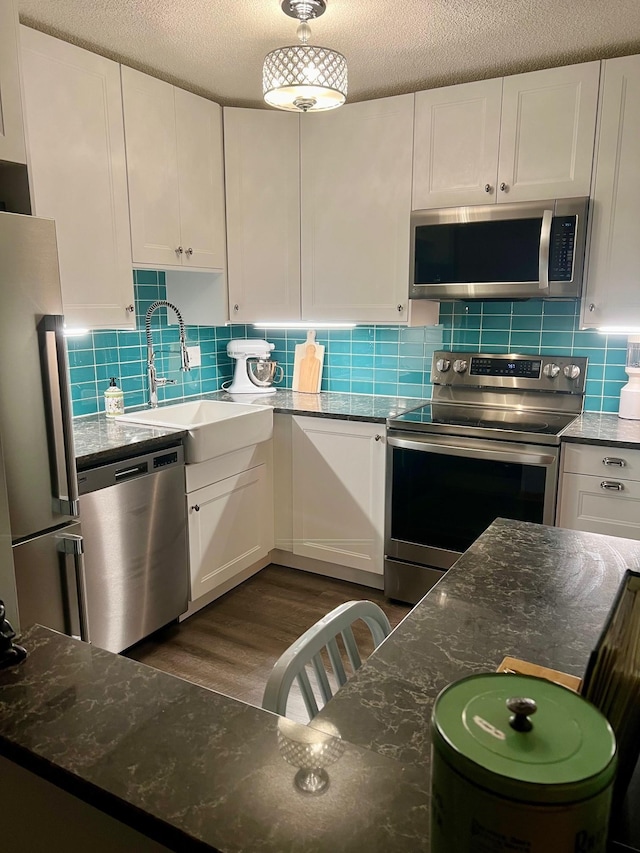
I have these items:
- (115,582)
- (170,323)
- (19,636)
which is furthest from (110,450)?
(19,636)

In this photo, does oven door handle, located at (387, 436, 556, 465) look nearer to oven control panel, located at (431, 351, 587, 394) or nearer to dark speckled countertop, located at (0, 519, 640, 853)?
oven control panel, located at (431, 351, 587, 394)

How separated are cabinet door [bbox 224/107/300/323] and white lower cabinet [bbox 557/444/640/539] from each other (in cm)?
162

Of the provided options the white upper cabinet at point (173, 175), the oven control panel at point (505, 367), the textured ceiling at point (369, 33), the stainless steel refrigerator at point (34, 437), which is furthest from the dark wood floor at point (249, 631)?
the textured ceiling at point (369, 33)

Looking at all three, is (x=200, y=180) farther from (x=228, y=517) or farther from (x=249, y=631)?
(x=249, y=631)

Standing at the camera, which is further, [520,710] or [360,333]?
[360,333]

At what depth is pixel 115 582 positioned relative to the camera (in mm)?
2508

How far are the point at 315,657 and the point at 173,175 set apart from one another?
98.8 inches

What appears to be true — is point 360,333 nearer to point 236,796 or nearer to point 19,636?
point 19,636

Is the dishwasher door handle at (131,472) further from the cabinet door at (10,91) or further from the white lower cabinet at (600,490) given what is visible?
the white lower cabinet at (600,490)

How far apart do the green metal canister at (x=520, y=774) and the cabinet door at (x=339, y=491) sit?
258 cm

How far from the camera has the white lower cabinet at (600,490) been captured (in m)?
2.53

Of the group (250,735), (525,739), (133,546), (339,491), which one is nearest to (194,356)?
(339,491)

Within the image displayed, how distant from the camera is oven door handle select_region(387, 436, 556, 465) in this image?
8.73 feet

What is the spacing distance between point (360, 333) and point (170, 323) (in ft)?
3.45
